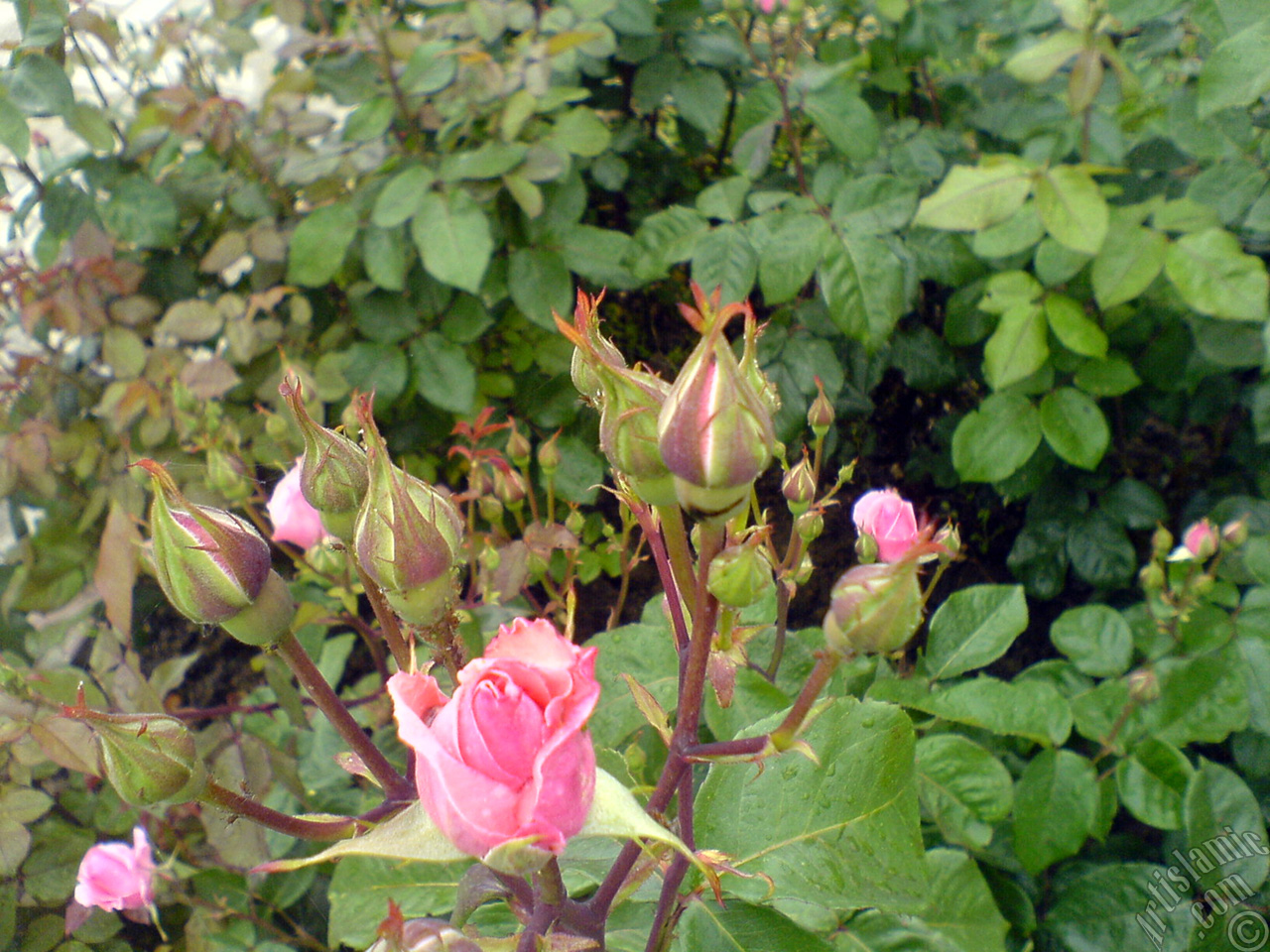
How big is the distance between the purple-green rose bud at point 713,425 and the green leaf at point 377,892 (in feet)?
1.58

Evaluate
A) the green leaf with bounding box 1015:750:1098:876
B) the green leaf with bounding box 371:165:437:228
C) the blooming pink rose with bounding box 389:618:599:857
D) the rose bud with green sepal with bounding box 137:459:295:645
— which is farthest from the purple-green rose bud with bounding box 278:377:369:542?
the green leaf with bounding box 1015:750:1098:876

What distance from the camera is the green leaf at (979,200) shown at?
0.90 meters

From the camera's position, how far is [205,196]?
114cm

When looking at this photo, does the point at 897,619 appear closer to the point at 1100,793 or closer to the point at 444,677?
the point at 444,677

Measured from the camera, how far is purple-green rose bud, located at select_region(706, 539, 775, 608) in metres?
0.34

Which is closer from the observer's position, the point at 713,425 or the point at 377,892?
the point at 713,425

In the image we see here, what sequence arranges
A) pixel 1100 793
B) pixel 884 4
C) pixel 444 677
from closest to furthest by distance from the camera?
1. pixel 444 677
2. pixel 1100 793
3. pixel 884 4

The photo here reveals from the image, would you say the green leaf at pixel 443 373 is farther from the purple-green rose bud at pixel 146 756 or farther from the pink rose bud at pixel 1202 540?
the pink rose bud at pixel 1202 540

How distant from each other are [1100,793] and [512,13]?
119 cm

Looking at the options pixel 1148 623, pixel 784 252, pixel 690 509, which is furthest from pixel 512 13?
pixel 1148 623

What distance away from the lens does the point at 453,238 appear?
951 millimetres

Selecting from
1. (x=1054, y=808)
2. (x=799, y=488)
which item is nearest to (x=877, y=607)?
(x=799, y=488)

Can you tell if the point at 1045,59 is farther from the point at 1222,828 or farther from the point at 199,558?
the point at 199,558

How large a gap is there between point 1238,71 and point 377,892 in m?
1.08
